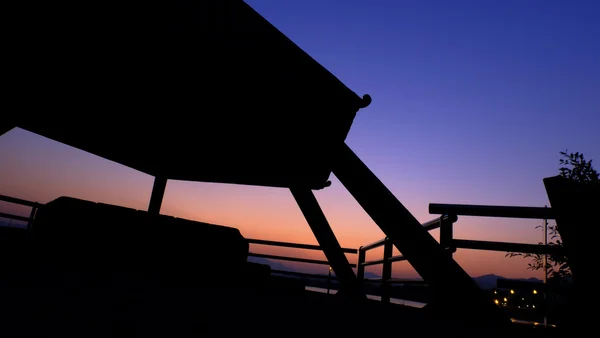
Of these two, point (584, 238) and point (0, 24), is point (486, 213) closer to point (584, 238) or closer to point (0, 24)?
point (584, 238)

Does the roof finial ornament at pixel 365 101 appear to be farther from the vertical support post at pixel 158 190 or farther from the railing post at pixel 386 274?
the vertical support post at pixel 158 190

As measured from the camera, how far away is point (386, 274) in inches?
153

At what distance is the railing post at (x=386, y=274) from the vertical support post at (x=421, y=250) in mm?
1644

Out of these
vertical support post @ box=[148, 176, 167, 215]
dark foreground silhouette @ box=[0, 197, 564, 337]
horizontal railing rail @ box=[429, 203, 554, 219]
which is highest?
vertical support post @ box=[148, 176, 167, 215]

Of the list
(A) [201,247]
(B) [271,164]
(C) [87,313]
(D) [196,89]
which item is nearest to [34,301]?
(C) [87,313]

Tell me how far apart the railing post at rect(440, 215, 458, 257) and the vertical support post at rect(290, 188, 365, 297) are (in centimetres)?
220

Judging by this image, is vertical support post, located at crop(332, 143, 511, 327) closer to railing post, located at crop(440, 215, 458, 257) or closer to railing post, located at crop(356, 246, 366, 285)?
railing post, located at crop(440, 215, 458, 257)

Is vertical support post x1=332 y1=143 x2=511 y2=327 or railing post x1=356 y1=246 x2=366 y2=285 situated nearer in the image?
vertical support post x1=332 y1=143 x2=511 y2=327

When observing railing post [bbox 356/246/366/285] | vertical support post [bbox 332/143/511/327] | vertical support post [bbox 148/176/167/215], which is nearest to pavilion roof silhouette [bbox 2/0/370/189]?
vertical support post [bbox 332/143/511/327]

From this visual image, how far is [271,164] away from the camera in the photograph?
11.8 feet

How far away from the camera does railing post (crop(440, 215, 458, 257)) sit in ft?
8.40

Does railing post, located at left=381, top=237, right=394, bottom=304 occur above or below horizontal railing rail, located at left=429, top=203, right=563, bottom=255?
below

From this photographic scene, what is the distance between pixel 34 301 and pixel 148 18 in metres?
1.60

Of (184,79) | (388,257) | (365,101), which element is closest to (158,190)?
(184,79)
